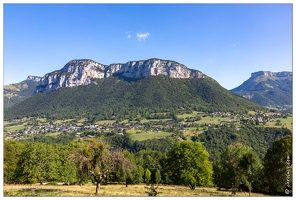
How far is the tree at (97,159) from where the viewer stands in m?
20.5

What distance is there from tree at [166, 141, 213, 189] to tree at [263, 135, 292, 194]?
8.58 meters

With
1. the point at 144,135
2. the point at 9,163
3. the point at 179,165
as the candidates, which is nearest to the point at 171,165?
the point at 179,165

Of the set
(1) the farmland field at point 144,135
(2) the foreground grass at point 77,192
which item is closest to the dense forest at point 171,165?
(2) the foreground grass at point 77,192

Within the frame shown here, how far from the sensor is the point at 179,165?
1268 inches

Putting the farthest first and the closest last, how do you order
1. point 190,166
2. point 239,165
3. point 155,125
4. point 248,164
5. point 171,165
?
point 155,125 < point 171,165 < point 190,166 < point 239,165 < point 248,164

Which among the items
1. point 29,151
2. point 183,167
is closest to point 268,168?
point 183,167

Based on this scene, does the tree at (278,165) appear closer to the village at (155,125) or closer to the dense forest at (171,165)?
the dense forest at (171,165)

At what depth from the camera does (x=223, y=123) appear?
165m

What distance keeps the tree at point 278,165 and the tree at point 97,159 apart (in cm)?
1441

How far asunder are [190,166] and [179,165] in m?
1.49

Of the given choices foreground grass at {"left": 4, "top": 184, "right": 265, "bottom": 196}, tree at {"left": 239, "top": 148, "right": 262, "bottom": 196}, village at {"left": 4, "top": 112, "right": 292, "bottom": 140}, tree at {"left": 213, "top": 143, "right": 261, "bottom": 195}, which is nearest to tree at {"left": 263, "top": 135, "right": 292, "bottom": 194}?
tree at {"left": 213, "top": 143, "right": 261, "bottom": 195}

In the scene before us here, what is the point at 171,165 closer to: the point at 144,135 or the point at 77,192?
the point at 77,192

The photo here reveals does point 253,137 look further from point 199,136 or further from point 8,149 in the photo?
point 8,149

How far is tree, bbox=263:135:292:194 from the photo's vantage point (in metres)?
21.5
